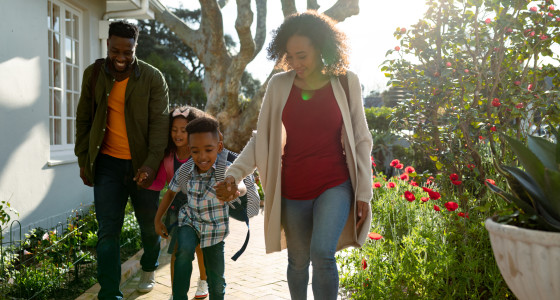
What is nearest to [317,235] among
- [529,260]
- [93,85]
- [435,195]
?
[529,260]

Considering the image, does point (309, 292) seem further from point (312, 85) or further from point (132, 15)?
point (132, 15)

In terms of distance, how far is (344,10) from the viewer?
13.0 metres

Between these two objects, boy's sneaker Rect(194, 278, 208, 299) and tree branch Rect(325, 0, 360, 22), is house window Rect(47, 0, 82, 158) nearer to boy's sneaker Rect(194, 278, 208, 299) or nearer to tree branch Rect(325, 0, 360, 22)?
boy's sneaker Rect(194, 278, 208, 299)

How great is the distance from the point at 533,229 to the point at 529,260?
0.82ft

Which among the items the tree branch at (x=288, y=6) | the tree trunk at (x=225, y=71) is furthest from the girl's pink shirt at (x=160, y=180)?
the tree branch at (x=288, y=6)

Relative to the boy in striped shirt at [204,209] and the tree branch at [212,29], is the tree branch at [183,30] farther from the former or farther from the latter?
the boy in striped shirt at [204,209]

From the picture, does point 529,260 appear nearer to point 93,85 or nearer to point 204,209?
point 204,209

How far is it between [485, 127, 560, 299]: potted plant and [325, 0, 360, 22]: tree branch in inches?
439

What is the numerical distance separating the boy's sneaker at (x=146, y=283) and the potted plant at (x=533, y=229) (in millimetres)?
3177

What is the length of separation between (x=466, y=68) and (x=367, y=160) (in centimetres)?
274

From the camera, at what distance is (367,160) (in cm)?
316

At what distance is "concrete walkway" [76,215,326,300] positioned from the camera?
14.6 ft

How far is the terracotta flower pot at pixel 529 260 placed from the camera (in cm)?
183

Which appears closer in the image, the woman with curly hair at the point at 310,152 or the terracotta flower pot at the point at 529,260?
the terracotta flower pot at the point at 529,260
